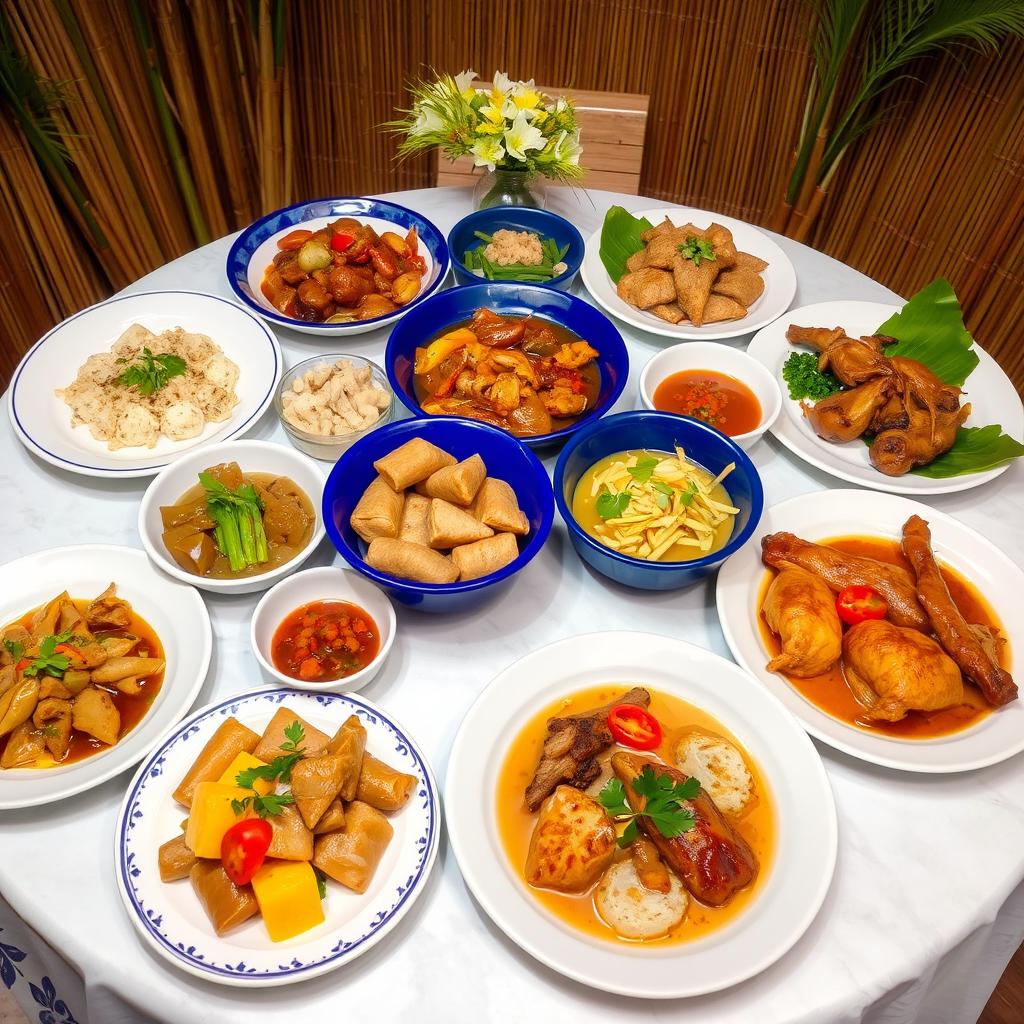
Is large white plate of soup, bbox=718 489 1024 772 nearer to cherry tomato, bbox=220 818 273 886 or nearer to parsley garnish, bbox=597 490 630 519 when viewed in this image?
parsley garnish, bbox=597 490 630 519

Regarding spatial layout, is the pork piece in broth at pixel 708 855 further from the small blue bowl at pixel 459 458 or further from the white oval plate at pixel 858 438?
the white oval plate at pixel 858 438

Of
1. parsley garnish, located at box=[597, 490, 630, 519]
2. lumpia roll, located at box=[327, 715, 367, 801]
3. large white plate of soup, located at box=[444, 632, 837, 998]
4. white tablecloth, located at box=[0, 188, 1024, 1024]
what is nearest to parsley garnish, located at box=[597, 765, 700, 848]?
large white plate of soup, located at box=[444, 632, 837, 998]

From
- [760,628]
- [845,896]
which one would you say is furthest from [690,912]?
[760,628]

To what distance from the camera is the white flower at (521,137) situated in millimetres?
3316

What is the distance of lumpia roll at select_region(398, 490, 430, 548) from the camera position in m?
2.30

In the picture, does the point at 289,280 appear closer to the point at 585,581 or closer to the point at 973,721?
the point at 585,581

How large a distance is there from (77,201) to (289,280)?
2.09 metres

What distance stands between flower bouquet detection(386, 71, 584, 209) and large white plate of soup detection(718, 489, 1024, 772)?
1.82 m

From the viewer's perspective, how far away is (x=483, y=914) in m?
1.82

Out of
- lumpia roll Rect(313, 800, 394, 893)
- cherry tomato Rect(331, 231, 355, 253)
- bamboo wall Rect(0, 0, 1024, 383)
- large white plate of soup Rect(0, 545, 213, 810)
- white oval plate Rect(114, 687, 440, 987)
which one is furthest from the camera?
bamboo wall Rect(0, 0, 1024, 383)

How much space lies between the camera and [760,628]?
2.28 metres

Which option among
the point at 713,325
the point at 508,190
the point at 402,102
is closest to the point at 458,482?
the point at 713,325

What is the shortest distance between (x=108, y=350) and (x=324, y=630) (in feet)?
5.21

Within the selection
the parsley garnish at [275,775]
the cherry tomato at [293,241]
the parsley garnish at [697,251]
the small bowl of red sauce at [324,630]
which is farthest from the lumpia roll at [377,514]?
the parsley garnish at [697,251]
